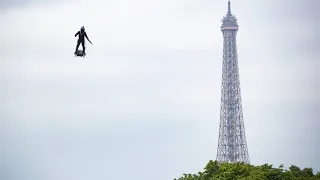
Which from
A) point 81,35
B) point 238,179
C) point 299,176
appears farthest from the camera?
point 299,176

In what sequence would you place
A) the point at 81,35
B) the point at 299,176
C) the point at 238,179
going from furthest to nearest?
the point at 299,176 < the point at 238,179 < the point at 81,35

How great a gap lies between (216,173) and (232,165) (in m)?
3.12

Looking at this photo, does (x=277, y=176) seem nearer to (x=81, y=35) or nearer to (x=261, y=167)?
(x=261, y=167)

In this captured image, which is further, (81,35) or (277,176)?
(277,176)

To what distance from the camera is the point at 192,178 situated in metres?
97.2

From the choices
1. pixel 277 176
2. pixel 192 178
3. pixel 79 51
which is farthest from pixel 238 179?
pixel 79 51

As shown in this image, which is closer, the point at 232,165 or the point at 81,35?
the point at 81,35

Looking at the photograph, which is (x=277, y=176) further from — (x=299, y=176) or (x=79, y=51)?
(x=79, y=51)

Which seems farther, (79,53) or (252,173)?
(252,173)

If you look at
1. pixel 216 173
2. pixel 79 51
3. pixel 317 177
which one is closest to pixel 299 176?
pixel 317 177

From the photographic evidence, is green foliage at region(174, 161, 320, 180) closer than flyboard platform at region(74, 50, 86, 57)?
No

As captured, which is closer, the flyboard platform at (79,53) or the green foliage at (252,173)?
the flyboard platform at (79,53)

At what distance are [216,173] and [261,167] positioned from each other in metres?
4.50

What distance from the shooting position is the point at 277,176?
90.0 meters
